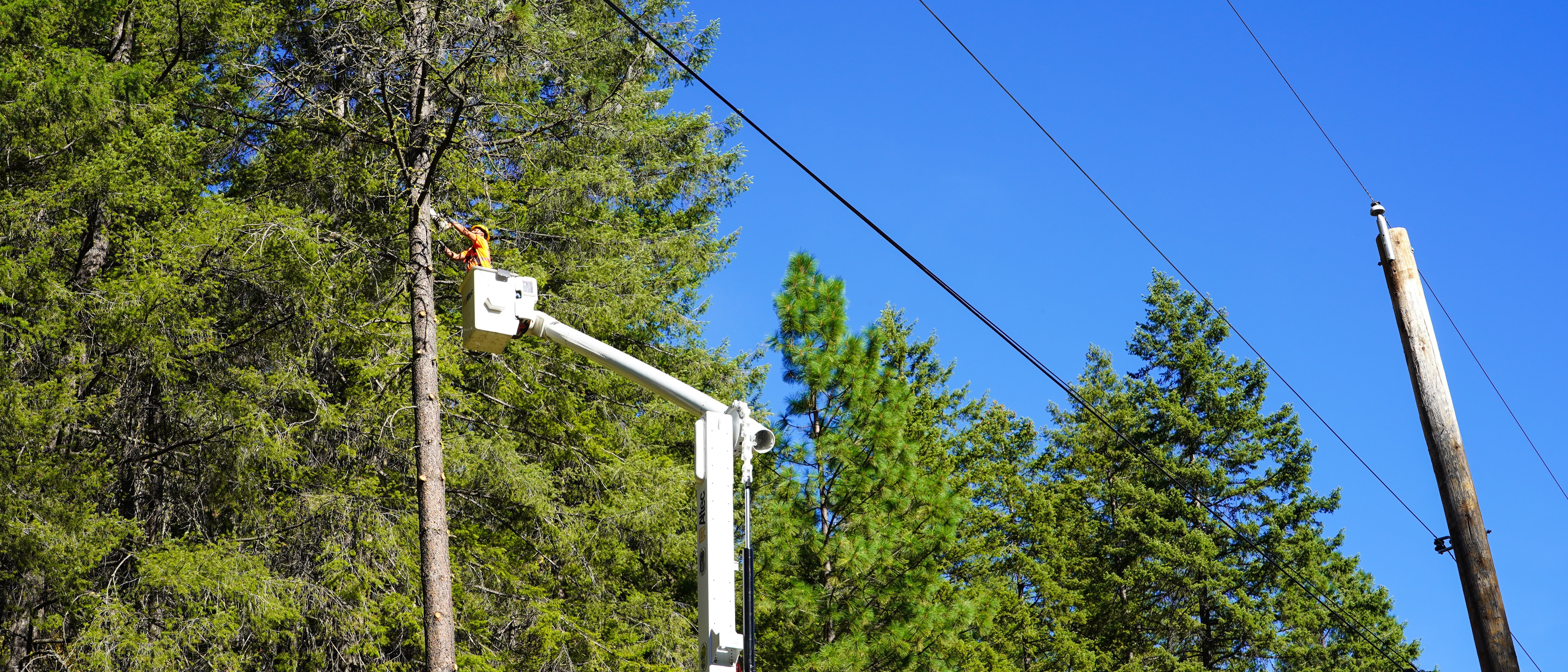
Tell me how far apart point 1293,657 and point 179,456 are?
19.7m

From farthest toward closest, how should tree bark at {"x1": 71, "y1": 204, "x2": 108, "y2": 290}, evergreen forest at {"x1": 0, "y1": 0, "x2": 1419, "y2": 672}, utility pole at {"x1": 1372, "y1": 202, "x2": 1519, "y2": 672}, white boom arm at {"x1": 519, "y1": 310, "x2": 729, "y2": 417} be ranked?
tree bark at {"x1": 71, "y1": 204, "x2": 108, "y2": 290} → evergreen forest at {"x1": 0, "y1": 0, "x2": 1419, "y2": 672} → utility pole at {"x1": 1372, "y1": 202, "x2": 1519, "y2": 672} → white boom arm at {"x1": 519, "y1": 310, "x2": 729, "y2": 417}

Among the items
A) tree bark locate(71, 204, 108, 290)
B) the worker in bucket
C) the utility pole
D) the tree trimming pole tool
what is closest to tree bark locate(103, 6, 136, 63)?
tree bark locate(71, 204, 108, 290)

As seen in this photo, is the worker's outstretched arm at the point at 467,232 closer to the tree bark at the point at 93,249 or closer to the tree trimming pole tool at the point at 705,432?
the tree trimming pole tool at the point at 705,432

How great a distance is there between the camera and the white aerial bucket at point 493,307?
18.7 feet

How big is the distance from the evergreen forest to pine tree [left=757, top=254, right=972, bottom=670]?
0.05 metres

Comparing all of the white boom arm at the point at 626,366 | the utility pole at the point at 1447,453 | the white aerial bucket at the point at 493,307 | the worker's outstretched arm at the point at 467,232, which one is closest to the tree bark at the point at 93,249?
the worker's outstretched arm at the point at 467,232

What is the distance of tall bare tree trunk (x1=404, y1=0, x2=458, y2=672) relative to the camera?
9.18m

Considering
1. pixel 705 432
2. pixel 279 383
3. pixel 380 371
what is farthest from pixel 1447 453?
pixel 279 383

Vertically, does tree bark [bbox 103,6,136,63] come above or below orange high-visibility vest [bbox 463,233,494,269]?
above

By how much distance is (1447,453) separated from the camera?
8867mm

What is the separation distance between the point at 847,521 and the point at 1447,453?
958cm

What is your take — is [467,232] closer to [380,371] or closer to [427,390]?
[427,390]

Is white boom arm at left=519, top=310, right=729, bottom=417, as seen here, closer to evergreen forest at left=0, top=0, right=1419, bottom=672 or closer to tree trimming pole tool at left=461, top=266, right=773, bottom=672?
tree trimming pole tool at left=461, top=266, right=773, bottom=672

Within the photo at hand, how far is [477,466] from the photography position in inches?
517
